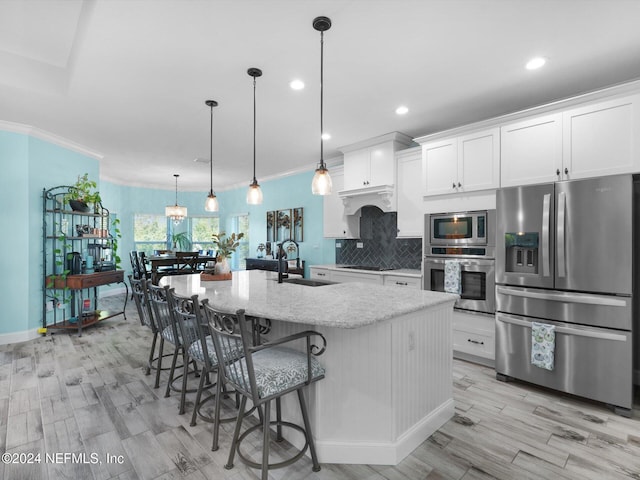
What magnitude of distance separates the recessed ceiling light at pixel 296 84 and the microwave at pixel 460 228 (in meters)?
1.96

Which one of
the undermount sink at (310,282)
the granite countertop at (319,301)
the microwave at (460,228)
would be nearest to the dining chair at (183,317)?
the granite countertop at (319,301)

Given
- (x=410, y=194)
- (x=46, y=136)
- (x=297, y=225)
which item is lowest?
(x=297, y=225)

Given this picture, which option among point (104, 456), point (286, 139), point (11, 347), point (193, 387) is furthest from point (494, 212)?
point (11, 347)

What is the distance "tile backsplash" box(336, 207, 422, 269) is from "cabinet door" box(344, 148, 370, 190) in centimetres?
53

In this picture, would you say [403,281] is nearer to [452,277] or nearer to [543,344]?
[452,277]

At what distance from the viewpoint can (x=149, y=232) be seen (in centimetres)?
844

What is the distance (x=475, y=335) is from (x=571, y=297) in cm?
98

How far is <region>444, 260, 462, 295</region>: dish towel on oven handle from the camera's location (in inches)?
132

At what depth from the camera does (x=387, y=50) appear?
2418 mm

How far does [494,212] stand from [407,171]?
4.15 feet

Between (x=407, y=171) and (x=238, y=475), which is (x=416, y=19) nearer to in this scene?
(x=407, y=171)

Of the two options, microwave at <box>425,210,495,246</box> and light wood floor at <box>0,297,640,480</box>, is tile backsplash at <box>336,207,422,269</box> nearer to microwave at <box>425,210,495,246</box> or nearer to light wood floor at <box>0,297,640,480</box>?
microwave at <box>425,210,495,246</box>

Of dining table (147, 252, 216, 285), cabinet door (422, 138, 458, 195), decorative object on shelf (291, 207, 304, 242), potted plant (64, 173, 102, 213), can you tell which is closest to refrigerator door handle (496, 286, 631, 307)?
cabinet door (422, 138, 458, 195)

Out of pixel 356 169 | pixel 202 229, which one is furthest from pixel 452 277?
pixel 202 229
